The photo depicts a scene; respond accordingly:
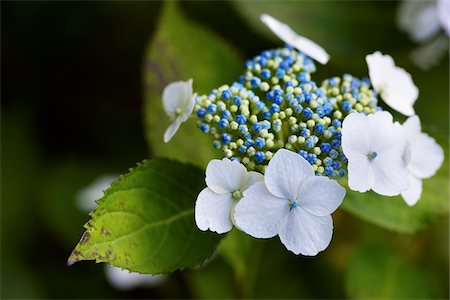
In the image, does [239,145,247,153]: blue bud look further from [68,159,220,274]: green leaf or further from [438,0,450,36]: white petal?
[438,0,450,36]: white petal

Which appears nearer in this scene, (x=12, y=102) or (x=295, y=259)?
(x=295, y=259)

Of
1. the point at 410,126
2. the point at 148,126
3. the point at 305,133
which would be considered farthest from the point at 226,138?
the point at 148,126

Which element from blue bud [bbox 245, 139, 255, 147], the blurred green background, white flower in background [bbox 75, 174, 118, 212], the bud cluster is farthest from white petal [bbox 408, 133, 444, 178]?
white flower in background [bbox 75, 174, 118, 212]

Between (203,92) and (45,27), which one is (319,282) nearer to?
(203,92)

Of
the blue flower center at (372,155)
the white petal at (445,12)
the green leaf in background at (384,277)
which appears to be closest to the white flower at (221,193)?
the blue flower center at (372,155)

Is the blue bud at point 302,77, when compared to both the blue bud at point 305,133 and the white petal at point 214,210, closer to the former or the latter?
the blue bud at point 305,133

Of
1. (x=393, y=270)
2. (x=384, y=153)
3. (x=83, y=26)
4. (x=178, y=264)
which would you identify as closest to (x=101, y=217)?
(x=178, y=264)
